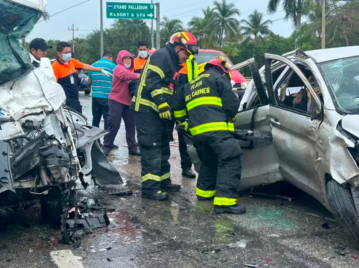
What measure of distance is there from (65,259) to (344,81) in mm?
2867

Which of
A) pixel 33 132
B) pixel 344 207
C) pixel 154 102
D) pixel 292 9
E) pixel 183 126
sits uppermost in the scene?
pixel 292 9

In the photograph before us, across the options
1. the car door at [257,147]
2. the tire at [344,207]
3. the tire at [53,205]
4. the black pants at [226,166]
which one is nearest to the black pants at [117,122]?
the car door at [257,147]

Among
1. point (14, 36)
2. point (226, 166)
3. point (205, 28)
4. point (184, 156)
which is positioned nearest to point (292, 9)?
point (205, 28)

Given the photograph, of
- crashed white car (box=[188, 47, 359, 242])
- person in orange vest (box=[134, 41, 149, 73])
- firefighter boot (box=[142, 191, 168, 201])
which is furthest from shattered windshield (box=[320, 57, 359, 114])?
person in orange vest (box=[134, 41, 149, 73])

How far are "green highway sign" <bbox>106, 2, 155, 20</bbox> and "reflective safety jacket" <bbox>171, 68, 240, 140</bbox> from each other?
13.9m

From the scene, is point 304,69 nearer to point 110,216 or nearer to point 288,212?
point 288,212

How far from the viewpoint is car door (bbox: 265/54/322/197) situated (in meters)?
4.88

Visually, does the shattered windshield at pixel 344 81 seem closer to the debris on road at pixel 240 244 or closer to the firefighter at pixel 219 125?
the firefighter at pixel 219 125

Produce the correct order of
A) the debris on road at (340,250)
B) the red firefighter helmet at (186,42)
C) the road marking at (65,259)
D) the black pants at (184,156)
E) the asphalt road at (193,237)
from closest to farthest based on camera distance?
the road marking at (65,259) < the asphalt road at (193,237) < the debris on road at (340,250) < the red firefighter helmet at (186,42) < the black pants at (184,156)

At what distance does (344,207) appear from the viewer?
4.30 meters

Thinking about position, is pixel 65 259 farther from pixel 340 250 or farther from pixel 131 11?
pixel 131 11

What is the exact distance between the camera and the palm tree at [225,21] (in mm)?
60062

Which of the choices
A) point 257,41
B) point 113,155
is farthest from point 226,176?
point 257,41

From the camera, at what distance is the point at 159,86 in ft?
19.7
